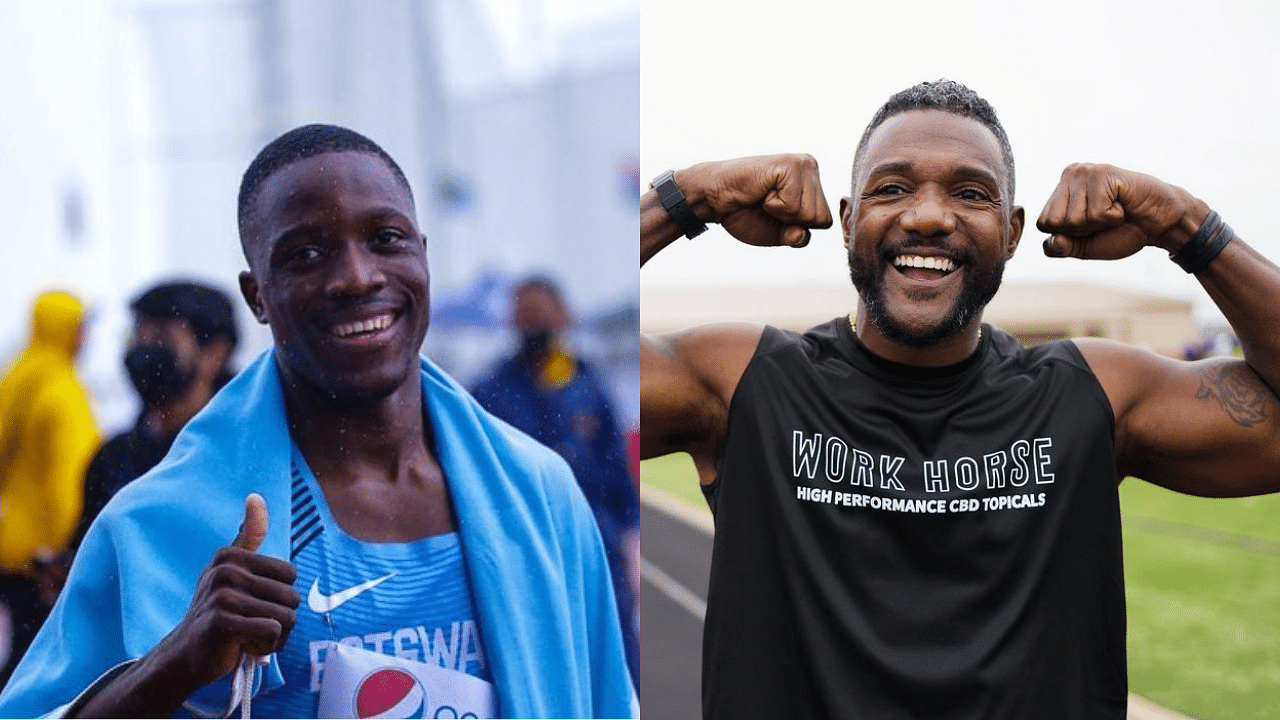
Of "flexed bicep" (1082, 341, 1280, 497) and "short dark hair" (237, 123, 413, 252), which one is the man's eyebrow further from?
"short dark hair" (237, 123, 413, 252)

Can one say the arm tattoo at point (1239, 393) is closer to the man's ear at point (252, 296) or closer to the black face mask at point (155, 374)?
the man's ear at point (252, 296)

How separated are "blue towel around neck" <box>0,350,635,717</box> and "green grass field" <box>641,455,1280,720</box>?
291cm

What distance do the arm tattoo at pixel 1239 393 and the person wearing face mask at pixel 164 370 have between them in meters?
1.63

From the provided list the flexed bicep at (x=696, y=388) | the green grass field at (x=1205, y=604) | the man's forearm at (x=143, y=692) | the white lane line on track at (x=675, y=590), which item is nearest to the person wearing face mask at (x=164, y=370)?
the man's forearm at (x=143, y=692)

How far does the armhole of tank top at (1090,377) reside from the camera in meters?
1.74

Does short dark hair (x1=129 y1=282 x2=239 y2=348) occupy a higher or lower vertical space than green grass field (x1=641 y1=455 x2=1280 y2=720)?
higher

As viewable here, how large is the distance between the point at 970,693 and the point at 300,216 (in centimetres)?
130

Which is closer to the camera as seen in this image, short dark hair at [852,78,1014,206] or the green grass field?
short dark hair at [852,78,1014,206]

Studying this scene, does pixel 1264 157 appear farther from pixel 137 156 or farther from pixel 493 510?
pixel 137 156

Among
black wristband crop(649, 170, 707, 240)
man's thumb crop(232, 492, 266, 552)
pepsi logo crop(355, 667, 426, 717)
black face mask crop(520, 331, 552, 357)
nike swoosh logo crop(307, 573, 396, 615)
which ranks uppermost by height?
black wristband crop(649, 170, 707, 240)

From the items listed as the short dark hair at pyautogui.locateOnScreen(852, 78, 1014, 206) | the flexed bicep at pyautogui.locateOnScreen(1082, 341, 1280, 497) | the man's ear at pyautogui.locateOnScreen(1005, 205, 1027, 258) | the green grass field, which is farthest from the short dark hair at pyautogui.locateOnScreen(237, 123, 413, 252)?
the green grass field

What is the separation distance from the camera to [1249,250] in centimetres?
A: 176

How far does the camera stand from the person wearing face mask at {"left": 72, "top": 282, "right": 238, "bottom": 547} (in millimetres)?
1991

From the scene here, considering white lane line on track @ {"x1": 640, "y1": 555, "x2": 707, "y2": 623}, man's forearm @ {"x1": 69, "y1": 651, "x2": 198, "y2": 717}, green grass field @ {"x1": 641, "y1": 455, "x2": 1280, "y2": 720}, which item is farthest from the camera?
white lane line on track @ {"x1": 640, "y1": 555, "x2": 707, "y2": 623}
